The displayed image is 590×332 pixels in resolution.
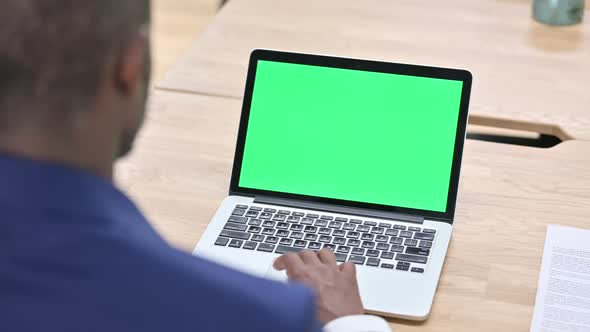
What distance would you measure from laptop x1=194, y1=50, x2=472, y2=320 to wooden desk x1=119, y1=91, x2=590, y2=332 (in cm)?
5

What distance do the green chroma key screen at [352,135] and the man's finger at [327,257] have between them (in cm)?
16

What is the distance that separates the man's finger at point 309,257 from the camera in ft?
3.98

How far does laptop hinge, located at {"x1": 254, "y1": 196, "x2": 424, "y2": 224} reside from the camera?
1.35 m

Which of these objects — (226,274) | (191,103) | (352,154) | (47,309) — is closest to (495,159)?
(352,154)

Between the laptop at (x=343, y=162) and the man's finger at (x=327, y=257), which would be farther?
the laptop at (x=343, y=162)

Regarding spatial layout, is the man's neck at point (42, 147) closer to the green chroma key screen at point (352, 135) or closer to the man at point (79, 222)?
the man at point (79, 222)

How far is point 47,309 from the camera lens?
2.22 ft

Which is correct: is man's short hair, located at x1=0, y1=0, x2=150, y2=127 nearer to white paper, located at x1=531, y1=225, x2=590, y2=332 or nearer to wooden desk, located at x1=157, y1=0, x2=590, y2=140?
white paper, located at x1=531, y1=225, x2=590, y2=332

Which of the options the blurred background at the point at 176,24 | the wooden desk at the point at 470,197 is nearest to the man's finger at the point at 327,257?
the wooden desk at the point at 470,197

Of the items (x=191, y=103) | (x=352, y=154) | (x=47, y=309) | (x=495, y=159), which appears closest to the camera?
(x=47, y=309)

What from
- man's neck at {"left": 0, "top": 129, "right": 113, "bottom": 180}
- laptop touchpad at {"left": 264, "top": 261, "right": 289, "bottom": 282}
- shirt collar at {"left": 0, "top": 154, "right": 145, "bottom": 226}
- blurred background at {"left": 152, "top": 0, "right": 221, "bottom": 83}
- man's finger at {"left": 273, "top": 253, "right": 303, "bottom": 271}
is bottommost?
blurred background at {"left": 152, "top": 0, "right": 221, "bottom": 83}

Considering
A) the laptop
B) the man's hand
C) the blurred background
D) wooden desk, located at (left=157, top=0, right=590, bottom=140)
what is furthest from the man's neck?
the blurred background

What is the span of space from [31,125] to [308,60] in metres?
0.75

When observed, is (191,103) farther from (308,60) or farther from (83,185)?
(83,185)
